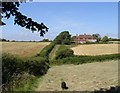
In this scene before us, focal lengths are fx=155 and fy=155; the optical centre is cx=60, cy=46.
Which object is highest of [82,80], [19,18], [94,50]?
[19,18]

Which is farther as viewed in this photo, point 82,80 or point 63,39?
point 63,39

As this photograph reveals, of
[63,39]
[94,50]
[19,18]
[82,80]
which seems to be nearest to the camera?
[19,18]

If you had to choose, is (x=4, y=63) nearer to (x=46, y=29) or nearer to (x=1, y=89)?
(x=1, y=89)

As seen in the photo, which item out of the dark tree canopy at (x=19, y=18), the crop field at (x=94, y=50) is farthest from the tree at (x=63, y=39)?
the dark tree canopy at (x=19, y=18)

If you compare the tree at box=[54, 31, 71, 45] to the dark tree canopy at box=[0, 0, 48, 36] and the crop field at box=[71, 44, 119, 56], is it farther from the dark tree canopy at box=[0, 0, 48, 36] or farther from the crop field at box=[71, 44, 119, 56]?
the dark tree canopy at box=[0, 0, 48, 36]

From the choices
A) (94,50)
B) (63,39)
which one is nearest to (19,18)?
(94,50)

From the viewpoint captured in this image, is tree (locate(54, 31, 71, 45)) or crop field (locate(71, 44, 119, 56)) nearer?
crop field (locate(71, 44, 119, 56))

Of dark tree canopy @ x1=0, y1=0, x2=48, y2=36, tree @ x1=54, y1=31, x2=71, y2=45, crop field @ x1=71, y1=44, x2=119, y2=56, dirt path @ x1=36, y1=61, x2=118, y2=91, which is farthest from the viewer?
tree @ x1=54, y1=31, x2=71, y2=45

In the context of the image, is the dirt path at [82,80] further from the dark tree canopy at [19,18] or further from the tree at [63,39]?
the tree at [63,39]

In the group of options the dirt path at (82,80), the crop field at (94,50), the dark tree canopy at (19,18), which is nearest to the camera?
the dark tree canopy at (19,18)

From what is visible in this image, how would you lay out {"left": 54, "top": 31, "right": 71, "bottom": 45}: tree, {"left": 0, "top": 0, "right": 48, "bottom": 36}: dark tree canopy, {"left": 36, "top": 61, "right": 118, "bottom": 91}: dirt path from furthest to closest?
1. {"left": 54, "top": 31, "right": 71, "bottom": 45}: tree
2. {"left": 36, "top": 61, "right": 118, "bottom": 91}: dirt path
3. {"left": 0, "top": 0, "right": 48, "bottom": 36}: dark tree canopy

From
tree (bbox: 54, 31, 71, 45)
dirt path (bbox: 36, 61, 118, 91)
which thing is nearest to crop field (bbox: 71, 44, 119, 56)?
tree (bbox: 54, 31, 71, 45)

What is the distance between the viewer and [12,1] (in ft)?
17.5

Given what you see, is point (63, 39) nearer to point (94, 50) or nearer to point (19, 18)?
point (94, 50)
